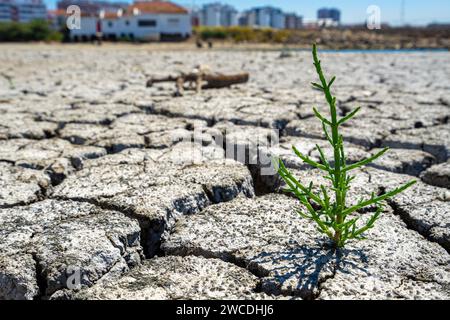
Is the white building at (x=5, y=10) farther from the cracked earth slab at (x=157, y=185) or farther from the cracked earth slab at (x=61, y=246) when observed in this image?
the cracked earth slab at (x=61, y=246)

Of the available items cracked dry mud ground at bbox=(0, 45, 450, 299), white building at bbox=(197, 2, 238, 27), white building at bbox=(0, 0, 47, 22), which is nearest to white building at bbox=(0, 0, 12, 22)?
white building at bbox=(0, 0, 47, 22)

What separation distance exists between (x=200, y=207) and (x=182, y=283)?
0.54 m

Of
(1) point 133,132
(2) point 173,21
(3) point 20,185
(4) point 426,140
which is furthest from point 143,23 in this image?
(3) point 20,185

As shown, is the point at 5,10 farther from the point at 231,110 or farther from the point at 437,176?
the point at 437,176

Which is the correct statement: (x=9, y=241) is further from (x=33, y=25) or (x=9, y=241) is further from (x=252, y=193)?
(x=33, y=25)

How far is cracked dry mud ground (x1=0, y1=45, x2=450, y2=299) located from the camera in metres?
1.31

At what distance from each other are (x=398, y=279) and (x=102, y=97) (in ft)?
12.0

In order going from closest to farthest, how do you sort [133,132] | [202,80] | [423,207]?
[423,207]
[133,132]
[202,80]

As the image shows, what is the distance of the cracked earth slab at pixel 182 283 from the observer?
1257 mm

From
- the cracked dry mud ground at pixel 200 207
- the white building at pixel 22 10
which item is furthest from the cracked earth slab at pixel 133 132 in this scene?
the white building at pixel 22 10

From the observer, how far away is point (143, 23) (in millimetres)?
29531

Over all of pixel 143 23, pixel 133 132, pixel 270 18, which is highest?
pixel 270 18

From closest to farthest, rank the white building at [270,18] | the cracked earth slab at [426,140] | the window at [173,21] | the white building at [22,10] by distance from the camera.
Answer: the cracked earth slab at [426,140] < the window at [173,21] < the white building at [270,18] < the white building at [22,10]

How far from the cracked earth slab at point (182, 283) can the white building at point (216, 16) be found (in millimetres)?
79870
